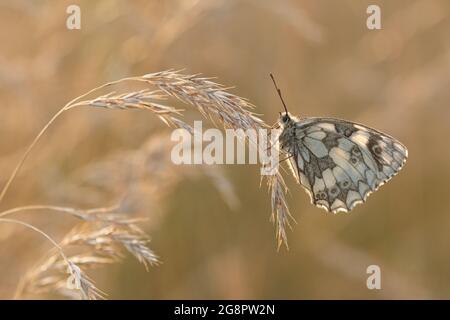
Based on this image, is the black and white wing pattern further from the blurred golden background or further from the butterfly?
the blurred golden background

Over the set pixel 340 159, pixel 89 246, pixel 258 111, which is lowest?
pixel 89 246

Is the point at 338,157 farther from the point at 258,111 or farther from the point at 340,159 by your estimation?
the point at 258,111

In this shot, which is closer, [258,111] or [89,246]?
[89,246]

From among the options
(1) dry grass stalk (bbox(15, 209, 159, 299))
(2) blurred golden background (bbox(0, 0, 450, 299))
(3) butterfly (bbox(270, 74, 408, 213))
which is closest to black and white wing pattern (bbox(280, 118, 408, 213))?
(3) butterfly (bbox(270, 74, 408, 213))

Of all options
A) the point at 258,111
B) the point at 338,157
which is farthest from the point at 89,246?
the point at 258,111

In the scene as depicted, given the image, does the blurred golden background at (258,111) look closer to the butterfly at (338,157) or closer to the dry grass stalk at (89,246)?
the butterfly at (338,157)

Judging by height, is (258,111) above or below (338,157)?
above

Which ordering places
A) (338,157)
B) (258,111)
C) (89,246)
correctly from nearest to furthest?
(89,246)
(338,157)
(258,111)
